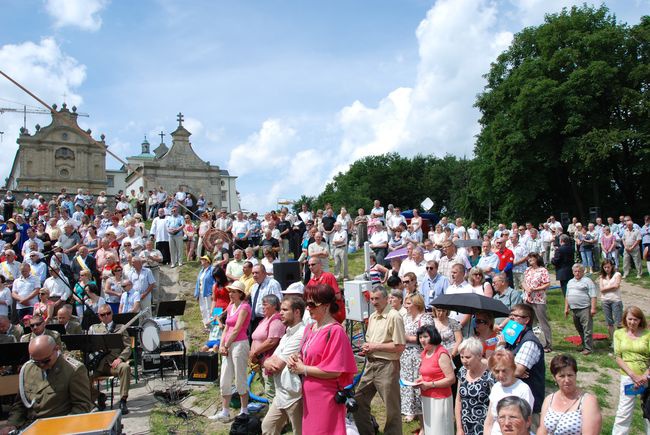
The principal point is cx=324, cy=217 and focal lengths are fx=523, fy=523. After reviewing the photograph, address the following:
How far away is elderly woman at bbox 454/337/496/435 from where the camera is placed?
490 centimetres

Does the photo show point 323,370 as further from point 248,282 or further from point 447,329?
point 248,282

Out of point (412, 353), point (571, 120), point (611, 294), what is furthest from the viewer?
point (571, 120)

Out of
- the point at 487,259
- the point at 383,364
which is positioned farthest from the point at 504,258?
the point at 383,364

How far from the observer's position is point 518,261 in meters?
12.9

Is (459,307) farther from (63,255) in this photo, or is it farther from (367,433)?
(63,255)

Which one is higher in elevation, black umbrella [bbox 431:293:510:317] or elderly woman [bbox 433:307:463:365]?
black umbrella [bbox 431:293:510:317]

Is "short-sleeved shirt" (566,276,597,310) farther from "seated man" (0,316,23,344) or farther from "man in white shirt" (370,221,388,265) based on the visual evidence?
"seated man" (0,316,23,344)

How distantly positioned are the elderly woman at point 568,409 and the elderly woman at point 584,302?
577 cm

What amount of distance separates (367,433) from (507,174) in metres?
26.7

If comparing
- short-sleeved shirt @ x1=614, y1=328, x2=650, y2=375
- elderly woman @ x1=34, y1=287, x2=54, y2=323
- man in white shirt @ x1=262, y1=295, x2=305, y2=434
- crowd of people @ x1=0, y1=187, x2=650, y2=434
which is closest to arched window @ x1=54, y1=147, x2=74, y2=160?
crowd of people @ x1=0, y1=187, x2=650, y2=434

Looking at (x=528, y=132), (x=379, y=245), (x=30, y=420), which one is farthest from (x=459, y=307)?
(x=528, y=132)

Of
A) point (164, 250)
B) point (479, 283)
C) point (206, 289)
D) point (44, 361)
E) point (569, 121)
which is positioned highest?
point (569, 121)

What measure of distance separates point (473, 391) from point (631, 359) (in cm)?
234

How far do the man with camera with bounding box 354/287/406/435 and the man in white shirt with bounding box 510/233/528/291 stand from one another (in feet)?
25.0
